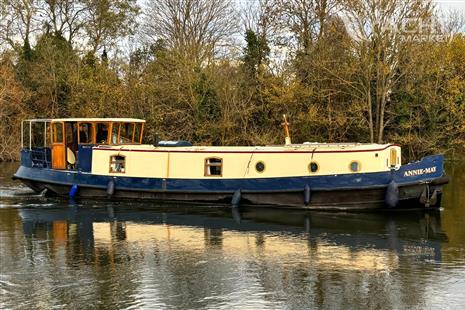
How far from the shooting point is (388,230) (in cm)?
1656

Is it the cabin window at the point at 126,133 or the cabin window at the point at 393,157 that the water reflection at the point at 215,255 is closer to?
the cabin window at the point at 393,157

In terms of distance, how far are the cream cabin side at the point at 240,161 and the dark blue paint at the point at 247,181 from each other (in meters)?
0.19

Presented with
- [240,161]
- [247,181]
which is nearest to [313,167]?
[247,181]

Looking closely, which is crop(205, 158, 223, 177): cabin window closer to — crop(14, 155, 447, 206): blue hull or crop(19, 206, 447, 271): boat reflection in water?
crop(14, 155, 447, 206): blue hull

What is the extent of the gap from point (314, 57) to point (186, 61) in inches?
329

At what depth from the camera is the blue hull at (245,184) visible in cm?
1898

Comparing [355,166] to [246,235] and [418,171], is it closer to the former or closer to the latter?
[418,171]

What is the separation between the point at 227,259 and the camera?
13.0 m

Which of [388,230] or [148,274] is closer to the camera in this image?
[148,274]

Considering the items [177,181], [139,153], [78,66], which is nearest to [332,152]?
[177,181]

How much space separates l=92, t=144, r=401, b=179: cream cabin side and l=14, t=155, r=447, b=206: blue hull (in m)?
0.22

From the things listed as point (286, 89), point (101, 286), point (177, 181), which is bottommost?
A: point (101, 286)

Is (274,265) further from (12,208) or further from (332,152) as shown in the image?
(12,208)

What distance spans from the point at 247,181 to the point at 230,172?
28.9 inches
